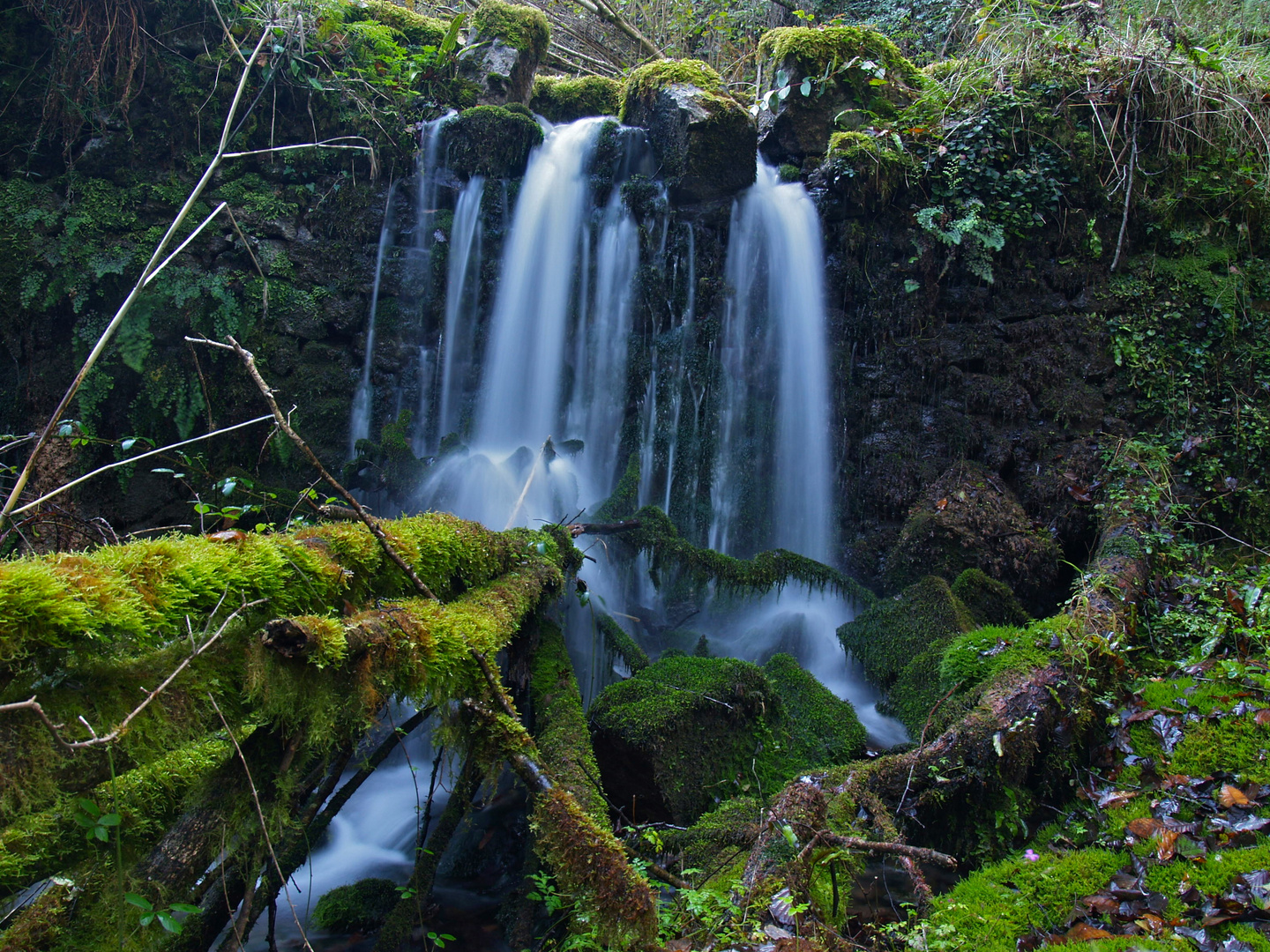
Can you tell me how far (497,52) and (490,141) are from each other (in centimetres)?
182

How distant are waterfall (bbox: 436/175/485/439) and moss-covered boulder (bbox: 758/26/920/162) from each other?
395 centimetres

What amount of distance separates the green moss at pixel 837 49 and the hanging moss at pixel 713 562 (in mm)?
6386

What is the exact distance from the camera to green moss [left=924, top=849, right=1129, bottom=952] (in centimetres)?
252

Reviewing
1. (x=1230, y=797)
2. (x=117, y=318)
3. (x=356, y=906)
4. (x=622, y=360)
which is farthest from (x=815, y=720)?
(x=622, y=360)

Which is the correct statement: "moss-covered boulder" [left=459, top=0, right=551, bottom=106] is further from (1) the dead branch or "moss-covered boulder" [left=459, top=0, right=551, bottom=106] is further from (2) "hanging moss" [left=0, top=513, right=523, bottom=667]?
(2) "hanging moss" [left=0, top=513, right=523, bottom=667]

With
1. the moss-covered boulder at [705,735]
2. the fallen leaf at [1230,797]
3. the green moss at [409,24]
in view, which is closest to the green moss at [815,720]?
the moss-covered boulder at [705,735]

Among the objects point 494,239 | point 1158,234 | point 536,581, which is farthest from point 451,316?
point 1158,234

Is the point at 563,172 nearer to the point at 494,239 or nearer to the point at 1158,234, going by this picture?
the point at 494,239

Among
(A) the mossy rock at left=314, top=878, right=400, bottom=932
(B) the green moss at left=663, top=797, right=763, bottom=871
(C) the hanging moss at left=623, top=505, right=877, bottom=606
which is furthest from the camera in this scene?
(C) the hanging moss at left=623, top=505, right=877, bottom=606

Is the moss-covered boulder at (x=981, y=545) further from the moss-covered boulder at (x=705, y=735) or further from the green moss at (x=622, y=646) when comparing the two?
the green moss at (x=622, y=646)

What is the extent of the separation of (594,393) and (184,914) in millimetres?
6656

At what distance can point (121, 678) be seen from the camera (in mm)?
1534

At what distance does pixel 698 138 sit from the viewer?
27.1 feet

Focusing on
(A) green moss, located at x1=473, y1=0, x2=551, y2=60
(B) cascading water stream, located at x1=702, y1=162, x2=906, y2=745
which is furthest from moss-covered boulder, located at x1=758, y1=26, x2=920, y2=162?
(A) green moss, located at x1=473, y1=0, x2=551, y2=60
